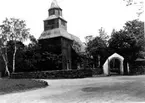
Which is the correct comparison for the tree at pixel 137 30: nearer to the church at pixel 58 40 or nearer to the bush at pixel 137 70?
the bush at pixel 137 70

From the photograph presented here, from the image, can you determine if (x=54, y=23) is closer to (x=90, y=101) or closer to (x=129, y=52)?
(x=129, y=52)

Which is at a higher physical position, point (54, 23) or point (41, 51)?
point (54, 23)

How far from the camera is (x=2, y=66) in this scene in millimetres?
42125

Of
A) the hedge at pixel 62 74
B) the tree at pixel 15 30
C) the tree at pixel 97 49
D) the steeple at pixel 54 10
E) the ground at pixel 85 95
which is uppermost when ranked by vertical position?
the steeple at pixel 54 10

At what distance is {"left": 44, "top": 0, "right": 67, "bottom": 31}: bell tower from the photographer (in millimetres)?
40438

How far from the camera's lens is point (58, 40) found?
38.1 meters

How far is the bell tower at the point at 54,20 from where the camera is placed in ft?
133

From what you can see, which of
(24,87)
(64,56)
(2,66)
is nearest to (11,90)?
(24,87)

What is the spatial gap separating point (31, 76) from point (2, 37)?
43.0ft

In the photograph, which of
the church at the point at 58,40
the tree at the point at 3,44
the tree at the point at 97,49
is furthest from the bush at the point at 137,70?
the tree at the point at 3,44

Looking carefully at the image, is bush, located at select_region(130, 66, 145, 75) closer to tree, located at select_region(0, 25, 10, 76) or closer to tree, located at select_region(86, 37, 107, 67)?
tree, located at select_region(86, 37, 107, 67)

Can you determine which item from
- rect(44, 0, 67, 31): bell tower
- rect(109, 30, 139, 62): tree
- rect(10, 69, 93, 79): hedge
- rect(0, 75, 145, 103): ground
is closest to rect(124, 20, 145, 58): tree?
rect(109, 30, 139, 62): tree

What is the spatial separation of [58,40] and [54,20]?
16.9 ft

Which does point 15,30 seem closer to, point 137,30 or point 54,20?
point 54,20
